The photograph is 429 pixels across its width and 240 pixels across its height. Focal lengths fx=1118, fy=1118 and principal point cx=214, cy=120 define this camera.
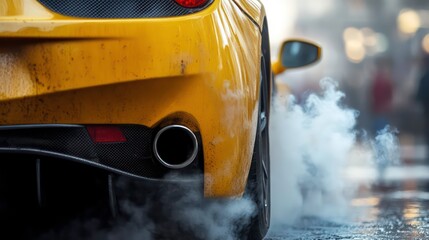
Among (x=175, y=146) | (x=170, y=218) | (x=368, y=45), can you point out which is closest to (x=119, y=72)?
Answer: (x=175, y=146)

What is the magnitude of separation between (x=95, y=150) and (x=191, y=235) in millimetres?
747

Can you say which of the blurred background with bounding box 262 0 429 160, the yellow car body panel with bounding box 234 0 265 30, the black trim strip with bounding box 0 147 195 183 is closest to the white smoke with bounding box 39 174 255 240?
the black trim strip with bounding box 0 147 195 183

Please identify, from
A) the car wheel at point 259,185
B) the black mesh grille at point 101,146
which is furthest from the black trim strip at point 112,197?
the car wheel at point 259,185

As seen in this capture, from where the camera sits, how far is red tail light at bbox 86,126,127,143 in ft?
12.7

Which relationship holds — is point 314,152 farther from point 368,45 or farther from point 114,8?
point 368,45

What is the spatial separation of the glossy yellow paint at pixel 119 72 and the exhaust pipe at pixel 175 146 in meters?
0.05

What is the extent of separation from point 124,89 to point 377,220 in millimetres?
3374

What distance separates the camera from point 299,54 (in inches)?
279

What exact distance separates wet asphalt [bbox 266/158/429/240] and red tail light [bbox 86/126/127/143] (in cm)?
194

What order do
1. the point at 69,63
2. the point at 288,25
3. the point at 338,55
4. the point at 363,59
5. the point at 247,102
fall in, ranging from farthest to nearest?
the point at 363,59
the point at 338,55
the point at 288,25
the point at 247,102
the point at 69,63

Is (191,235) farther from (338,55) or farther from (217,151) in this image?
(338,55)

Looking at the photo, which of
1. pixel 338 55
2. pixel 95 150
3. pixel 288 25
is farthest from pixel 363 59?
pixel 95 150

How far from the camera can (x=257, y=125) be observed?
14.1 ft

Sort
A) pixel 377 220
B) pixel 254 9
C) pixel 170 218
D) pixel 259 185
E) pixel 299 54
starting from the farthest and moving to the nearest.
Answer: pixel 299 54, pixel 377 220, pixel 254 9, pixel 259 185, pixel 170 218
